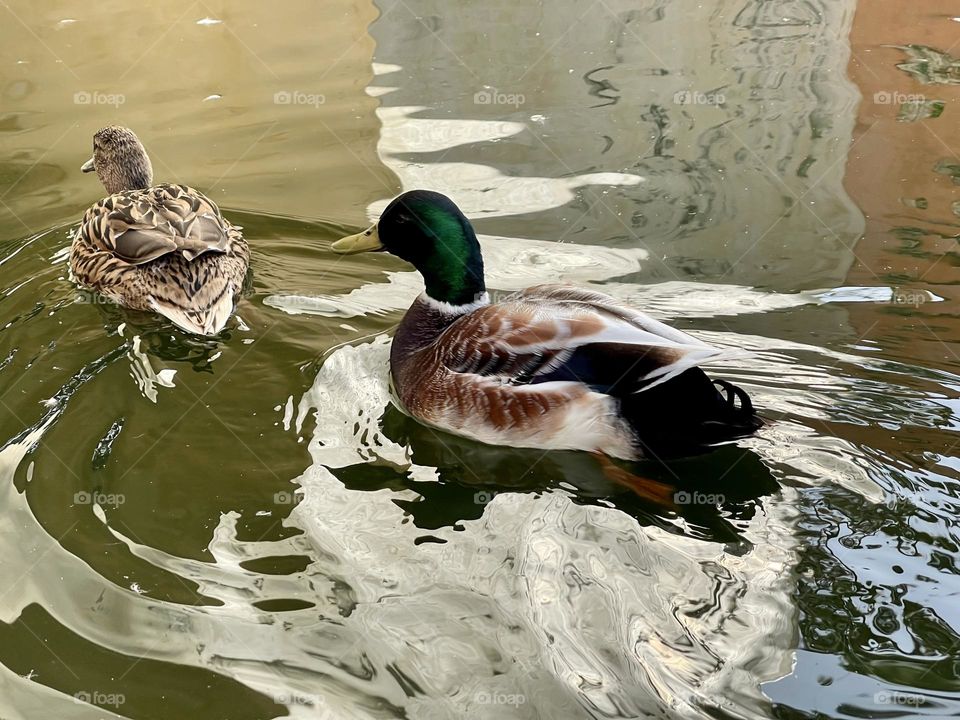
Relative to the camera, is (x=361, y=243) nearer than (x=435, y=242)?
No

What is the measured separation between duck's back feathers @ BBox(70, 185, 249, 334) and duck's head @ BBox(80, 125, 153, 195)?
69 cm

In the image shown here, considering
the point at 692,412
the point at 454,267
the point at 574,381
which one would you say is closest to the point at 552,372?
the point at 574,381

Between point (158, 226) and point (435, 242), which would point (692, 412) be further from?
point (158, 226)

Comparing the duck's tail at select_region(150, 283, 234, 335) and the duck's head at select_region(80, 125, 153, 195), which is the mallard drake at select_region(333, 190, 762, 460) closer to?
the duck's tail at select_region(150, 283, 234, 335)

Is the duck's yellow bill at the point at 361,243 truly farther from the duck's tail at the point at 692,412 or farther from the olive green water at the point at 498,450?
the duck's tail at the point at 692,412

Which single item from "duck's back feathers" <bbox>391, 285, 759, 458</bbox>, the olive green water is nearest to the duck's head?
the olive green water

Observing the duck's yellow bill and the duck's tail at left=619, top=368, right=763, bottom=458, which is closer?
the duck's tail at left=619, top=368, right=763, bottom=458

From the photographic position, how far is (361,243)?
15.8 ft

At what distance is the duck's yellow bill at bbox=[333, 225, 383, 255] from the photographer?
477cm

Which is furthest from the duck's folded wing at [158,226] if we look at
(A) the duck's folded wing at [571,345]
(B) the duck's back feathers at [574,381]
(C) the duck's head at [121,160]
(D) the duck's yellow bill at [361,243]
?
(A) the duck's folded wing at [571,345]

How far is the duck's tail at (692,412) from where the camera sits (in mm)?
3822

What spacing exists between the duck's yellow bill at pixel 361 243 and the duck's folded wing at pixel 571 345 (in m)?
0.75

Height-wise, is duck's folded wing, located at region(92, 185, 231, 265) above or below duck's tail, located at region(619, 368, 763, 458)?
above

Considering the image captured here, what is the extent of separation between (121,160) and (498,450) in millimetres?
3627
